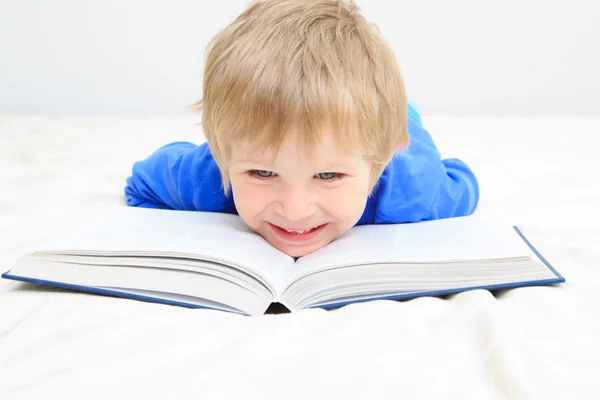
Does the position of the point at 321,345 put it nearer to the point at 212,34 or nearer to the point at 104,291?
the point at 104,291

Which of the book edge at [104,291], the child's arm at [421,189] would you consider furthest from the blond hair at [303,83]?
the book edge at [104,291]

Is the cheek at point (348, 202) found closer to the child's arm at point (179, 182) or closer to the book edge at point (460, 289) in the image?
the book edge at point (460, 289)

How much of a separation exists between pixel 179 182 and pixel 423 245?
48 centimetres

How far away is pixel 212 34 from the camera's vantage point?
2.54m

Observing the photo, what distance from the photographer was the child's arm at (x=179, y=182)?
1.19 m

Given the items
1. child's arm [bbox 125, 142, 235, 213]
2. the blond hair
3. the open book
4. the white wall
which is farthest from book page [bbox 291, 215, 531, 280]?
the white wall

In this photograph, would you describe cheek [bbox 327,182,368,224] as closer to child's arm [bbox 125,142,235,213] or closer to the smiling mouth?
the smiling mouth

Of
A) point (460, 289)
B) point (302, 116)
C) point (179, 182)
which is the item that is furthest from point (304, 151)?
point (179, 182)

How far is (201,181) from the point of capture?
1.20 meters

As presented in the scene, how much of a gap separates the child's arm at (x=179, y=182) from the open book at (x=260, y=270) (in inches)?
10.0

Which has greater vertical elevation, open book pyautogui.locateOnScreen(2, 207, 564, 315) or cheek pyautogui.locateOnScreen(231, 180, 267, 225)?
cheek pyautogui.locateOnScreen(231, 180, 267, 225)

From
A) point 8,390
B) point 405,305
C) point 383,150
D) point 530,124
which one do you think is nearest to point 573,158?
point 530,124

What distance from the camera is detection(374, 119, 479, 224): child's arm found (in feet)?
A: 3.70

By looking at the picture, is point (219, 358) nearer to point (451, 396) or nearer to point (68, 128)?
point (451, 396)
